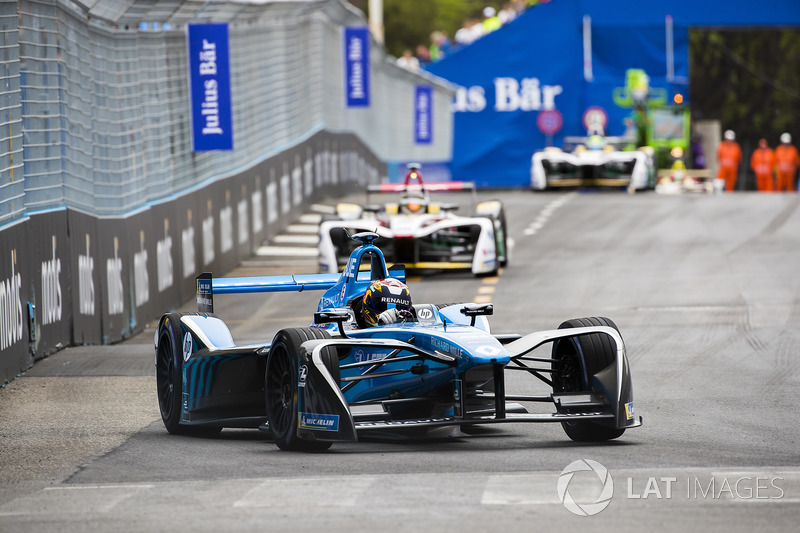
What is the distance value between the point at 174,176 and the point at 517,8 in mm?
31784

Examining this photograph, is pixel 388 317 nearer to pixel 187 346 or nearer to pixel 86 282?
pixel 187 346

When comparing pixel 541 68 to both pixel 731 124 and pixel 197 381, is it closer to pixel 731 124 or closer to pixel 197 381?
pixel 731 124

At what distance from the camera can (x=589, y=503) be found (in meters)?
7.22

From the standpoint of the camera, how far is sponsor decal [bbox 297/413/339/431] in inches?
344

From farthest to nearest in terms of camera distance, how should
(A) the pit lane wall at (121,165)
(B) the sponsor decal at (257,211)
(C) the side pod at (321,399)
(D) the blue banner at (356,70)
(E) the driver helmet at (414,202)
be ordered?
1. (D) the blue banner at (356,70)
2. (B) the sponsor decal at (257,211)
3. (E) the driver helmet at (414,202)
4. (A) the pit lane wall at (121,165)
5. (C) the side pod at (321,399)

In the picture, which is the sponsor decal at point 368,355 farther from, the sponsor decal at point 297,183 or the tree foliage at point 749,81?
the tree foliage at point 749,81

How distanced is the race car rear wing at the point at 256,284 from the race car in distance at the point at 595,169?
2551cm

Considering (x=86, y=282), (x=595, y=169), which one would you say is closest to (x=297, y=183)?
(x=595, y=169)

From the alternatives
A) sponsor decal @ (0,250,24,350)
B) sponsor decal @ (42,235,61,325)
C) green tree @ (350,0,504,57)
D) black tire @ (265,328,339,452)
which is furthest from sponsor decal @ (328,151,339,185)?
green tree @ (350,0,504,57)

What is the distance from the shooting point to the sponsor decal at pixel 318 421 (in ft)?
28.7

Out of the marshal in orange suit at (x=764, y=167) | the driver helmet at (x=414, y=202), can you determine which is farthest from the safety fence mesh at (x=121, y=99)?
the marshal in orange suit at (x=764, y=167)

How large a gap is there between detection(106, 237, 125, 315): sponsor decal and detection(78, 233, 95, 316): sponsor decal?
46 centimetres

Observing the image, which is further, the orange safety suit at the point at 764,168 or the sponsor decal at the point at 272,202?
the orange safety suit at the point at 764,168

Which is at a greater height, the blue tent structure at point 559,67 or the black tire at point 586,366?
the blue tent structure at point 559,67
